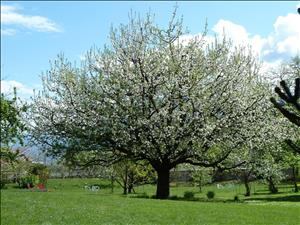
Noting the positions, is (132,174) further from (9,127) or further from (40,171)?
(9,127)

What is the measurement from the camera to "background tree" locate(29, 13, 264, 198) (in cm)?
2950

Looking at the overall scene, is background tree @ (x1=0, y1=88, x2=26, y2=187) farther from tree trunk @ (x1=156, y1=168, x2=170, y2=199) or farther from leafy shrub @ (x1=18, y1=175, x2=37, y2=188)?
leafy shrub @ (x1=18, y1=175, x2=37, y2=188)

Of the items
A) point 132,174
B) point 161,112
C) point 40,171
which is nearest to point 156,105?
point 161,112

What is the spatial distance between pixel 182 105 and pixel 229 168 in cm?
586

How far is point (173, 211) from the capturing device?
18.0 meters

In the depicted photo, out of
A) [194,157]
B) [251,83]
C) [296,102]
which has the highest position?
[251,83]

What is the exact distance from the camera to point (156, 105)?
2995 cm

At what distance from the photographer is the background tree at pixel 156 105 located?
2950cm

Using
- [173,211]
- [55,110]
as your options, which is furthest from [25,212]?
[55,110]

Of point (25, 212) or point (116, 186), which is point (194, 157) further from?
point (116, 186)

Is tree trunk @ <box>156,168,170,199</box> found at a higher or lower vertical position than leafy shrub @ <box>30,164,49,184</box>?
lower

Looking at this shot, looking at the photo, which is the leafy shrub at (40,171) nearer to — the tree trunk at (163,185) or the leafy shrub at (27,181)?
the leafy shrub at (27,181)

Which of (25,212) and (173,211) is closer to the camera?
(25,212)

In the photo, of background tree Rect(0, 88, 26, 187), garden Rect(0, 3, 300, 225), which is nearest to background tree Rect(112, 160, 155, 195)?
garden Rect(0, 3, 300, 225)
